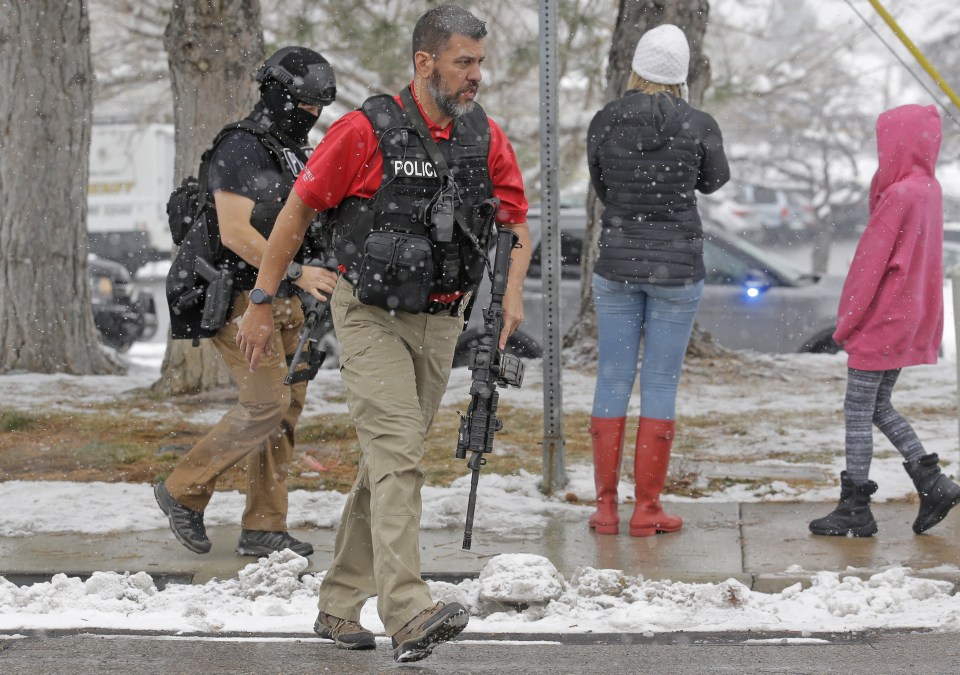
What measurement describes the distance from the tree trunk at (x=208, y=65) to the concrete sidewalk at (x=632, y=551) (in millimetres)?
4526

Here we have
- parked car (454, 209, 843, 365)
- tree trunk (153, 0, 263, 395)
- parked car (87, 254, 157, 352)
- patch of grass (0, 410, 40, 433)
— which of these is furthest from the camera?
parked car (87, 254, 157, 352)

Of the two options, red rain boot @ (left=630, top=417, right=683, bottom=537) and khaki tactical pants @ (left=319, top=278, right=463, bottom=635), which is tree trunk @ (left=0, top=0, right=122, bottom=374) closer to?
red rain boot @ (left=630, top=417, right=683, bottom=537)

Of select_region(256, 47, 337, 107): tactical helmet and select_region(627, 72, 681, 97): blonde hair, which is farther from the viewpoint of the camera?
select_region(627, 72, 681, 97): blonde hair

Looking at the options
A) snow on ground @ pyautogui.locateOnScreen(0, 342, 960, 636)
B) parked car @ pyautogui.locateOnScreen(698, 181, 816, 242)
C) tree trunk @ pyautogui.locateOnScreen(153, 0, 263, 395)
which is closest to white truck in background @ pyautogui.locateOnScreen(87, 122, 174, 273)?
parked car @ pyautogui.locateOnScreen(698, 181, 816, 242)

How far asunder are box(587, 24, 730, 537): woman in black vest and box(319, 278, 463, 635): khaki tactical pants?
161cm

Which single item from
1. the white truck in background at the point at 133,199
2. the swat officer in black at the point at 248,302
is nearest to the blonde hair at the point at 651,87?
the swat officer in black at the point at 248,302

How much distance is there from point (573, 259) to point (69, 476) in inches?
255

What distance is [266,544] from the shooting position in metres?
5.77

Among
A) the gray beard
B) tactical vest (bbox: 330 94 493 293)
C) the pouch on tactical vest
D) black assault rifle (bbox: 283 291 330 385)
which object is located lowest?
black assault rifle (bbox: 283 291 330 385)

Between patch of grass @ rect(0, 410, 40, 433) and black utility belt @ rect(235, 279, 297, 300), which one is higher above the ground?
black utility belt @ rect(235, 279, 297, 300)

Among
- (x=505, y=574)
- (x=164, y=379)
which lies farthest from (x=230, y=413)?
(x=164, y=379)

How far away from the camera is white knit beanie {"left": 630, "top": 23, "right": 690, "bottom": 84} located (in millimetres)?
5918

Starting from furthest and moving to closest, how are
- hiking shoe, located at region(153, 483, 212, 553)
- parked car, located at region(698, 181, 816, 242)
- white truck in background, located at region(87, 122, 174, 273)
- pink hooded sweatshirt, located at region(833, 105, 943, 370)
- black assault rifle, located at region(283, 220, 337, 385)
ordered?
parked car, located at region(698, 181, 816, 242) → white truck in background, located at region(87, 122, 174, 273) → pink hooded sweatshirt, located at region(833, 105, 943, 370) → hiking shoe, located at region(153, 483, 212, 553) → black assault rifle, located at region(283, 220, 337, 385)

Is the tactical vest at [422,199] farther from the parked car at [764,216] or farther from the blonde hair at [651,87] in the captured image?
the parked car at [764,216]
